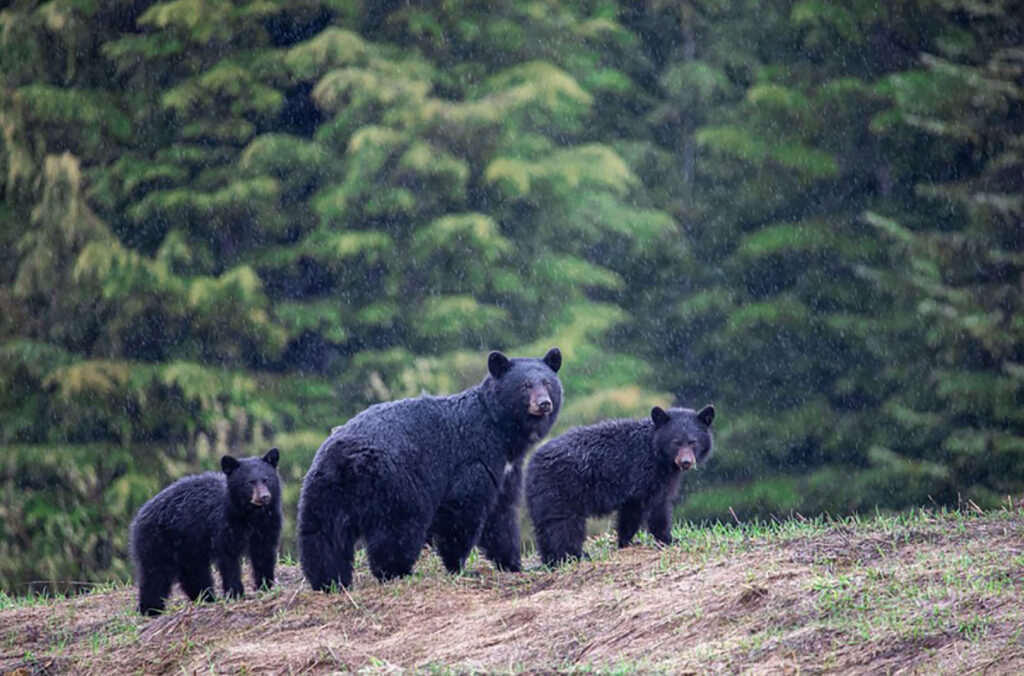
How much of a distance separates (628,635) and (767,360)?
13.9 metres

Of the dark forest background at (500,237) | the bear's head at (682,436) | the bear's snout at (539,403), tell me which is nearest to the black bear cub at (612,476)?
the bear's head at (682,436)

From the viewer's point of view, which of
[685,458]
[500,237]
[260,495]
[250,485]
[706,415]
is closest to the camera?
[260,495]

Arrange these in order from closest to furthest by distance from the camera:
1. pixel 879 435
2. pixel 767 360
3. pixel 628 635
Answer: pixel 628 635 → pixel 879 435 → pixel 767 360

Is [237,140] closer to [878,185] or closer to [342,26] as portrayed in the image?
[342,26]

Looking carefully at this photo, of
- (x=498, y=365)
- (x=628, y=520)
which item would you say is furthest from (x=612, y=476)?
(x=498, y=365)

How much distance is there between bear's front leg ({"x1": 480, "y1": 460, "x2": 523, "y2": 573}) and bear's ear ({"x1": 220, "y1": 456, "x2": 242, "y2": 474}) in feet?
5.33

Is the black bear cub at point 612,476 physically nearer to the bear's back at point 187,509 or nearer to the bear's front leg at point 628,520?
the bear's front leg at point 628,520

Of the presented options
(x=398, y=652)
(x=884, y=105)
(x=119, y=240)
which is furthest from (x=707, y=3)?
(x=398, y=652)

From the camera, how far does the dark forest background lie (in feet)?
58.9

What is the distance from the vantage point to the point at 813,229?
65.4 ft

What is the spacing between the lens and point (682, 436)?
9.64m

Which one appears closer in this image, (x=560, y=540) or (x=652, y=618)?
(x=652, y=618)

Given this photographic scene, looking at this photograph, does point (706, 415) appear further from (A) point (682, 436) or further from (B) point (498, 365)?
(B) point (498, 365)

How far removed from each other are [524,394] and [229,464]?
193 centimetres
